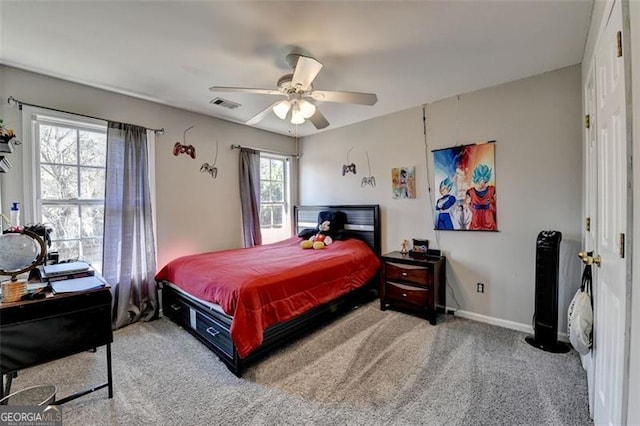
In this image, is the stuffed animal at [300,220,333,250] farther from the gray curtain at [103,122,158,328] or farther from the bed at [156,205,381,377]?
the gray curtain at [103,122,158,328]

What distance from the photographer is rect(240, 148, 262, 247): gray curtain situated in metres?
4.17

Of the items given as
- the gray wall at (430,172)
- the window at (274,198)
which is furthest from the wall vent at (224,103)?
the window at (274,198)

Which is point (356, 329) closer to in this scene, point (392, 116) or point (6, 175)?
point (392, 116)

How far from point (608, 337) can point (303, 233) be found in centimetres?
344

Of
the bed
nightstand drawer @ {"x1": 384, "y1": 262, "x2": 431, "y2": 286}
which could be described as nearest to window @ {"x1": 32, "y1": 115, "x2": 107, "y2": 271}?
the bed

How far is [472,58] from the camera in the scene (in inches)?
93.9

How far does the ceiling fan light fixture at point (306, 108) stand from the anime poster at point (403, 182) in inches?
69.3

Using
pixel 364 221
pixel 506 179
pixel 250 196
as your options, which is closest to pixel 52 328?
pixel 250 196

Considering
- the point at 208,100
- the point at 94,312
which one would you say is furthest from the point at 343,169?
the point at 94,312

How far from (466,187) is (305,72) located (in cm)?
223

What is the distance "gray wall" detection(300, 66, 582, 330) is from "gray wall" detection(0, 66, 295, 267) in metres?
2.27

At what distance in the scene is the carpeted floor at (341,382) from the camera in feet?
5.60

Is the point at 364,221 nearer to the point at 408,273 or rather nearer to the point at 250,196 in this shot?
the point at 408,273

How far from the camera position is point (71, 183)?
2863 mm
